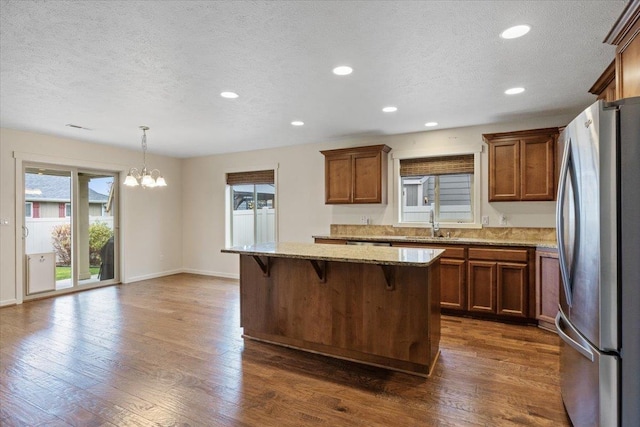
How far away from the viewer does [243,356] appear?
9.99 feet

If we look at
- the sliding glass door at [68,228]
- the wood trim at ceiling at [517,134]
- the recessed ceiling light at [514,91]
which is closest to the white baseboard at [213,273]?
the sliding glass door at [68,228]

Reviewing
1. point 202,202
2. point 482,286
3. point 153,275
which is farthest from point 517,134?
point 153,275

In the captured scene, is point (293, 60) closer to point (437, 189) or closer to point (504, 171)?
point (504, 171)

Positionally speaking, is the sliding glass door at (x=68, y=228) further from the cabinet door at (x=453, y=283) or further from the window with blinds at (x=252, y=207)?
the cabinet door at (x=453, y=283)

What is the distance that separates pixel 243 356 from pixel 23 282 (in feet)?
13.4

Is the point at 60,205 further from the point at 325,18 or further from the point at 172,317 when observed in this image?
the point at 325,18

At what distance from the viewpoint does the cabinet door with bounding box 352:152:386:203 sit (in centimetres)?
497

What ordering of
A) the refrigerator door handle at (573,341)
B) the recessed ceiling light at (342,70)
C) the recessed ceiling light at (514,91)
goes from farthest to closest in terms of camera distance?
1. the recessed ceiling light at (514,91)
2. the recessed ceiling light at (342,70)
3. the refrigerator door handle at (573,341)

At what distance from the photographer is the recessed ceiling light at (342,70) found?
279 centimetres

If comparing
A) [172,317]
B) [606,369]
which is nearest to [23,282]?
[172,317]

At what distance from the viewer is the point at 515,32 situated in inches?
89.2

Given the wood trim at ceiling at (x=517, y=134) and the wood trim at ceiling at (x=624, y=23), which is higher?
the wood trim at ceiling at (x=624, y=23)

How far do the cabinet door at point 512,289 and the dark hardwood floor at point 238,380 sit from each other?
0.78ft

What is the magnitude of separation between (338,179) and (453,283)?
7.11ft
